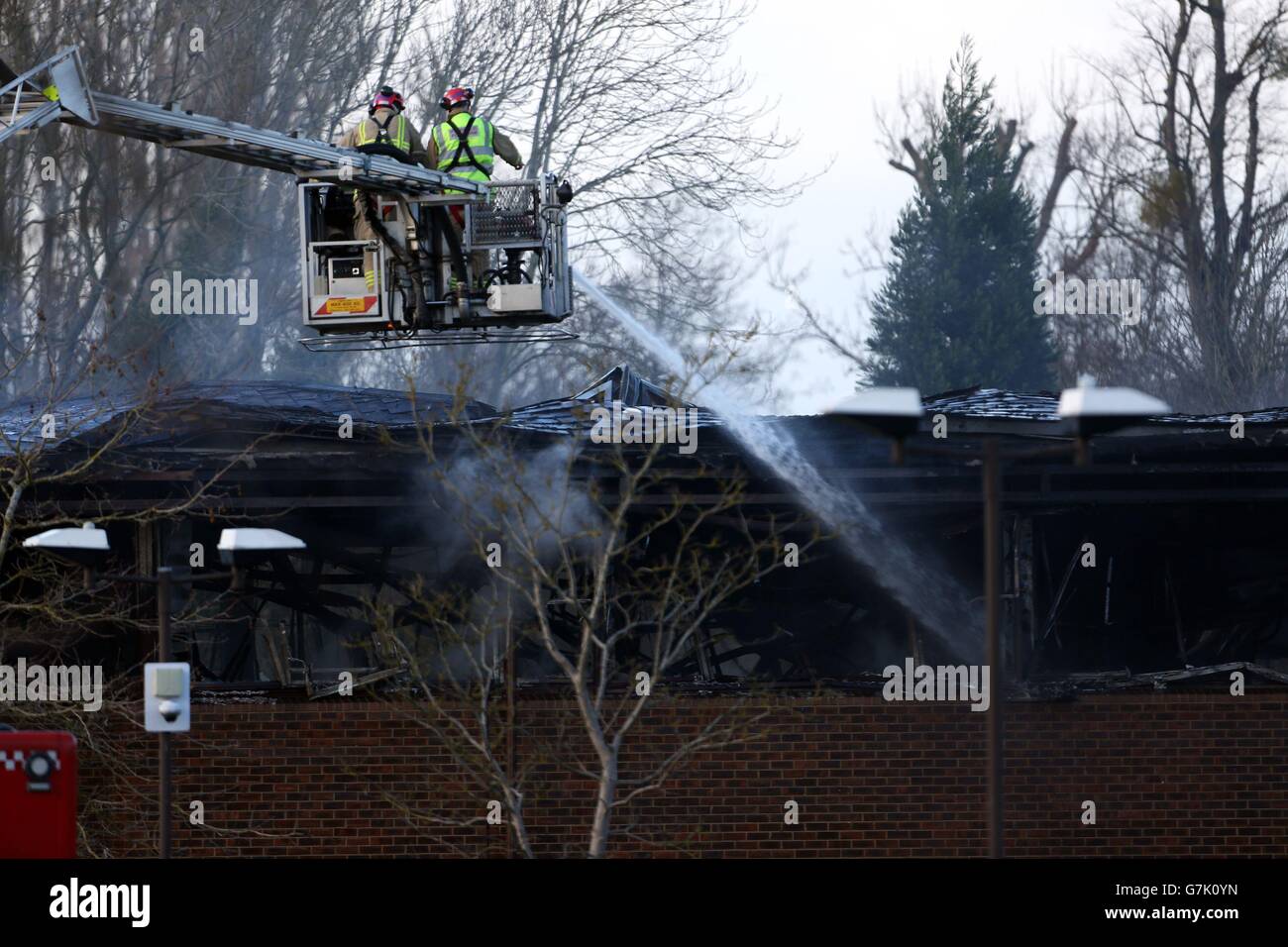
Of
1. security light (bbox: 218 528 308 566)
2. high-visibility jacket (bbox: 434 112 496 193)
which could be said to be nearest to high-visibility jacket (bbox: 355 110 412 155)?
high-visibility jacket (bbox: 434 112 496 193)

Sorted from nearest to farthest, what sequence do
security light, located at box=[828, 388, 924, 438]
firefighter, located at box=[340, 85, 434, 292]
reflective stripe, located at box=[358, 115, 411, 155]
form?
security light, located at box=[828, 388, 924, 438], firefighter, located at box=[340, 85, 434, 292], reflective stripe, located at box=[358, 115, 411, 155]

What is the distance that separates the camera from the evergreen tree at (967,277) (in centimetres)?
4238

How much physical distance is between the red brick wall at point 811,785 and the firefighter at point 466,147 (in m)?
4.32

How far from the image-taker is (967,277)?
43.0 meters

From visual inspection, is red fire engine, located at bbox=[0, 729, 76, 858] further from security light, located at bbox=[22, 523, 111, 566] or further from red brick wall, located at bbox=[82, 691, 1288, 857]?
red brick wall, located at bbox=[82, 691, 1288, 857]

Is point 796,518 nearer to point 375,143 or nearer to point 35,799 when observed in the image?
point 375,143

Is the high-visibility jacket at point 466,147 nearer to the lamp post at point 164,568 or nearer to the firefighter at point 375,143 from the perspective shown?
the firefighter at point 375,143

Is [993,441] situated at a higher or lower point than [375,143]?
lower

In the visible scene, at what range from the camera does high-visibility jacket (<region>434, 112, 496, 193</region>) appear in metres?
16.2

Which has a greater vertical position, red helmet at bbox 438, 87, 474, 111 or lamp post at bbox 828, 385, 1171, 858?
red helmet at bbox 438, 87, 474, 111

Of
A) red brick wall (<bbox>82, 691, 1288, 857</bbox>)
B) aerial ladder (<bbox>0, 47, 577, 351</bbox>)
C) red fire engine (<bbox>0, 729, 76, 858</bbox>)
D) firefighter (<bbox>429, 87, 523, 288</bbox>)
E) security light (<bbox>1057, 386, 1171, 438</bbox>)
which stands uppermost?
firefighter (<bbox>429, 87, 523, 288</bbox>)

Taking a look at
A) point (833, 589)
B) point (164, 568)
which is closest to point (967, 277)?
point (833, 589)

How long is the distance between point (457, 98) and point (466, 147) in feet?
1.38

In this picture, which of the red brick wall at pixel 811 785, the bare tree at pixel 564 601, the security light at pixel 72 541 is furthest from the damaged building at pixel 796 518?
the security light at pixel 72 541
